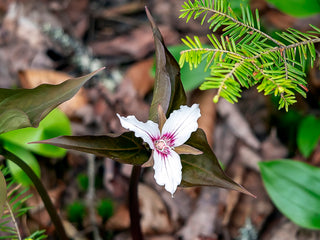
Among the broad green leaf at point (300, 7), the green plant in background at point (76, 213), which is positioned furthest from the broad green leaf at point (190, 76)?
the green plant in background at point (76, 213)

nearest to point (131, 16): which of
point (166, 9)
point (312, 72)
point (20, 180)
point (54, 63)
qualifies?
point (166, 9)

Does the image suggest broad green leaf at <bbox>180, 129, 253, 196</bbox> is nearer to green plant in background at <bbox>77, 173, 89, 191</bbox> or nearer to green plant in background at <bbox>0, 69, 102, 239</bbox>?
green plant in background at <bbox>0, 69, 102, 239</bbox>

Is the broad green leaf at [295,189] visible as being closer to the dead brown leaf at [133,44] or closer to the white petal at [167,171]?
the white petal at [167,171]

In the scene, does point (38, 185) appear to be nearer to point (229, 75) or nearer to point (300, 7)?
point (229, 75)

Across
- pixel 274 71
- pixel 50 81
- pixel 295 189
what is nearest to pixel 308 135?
pixel 295 189

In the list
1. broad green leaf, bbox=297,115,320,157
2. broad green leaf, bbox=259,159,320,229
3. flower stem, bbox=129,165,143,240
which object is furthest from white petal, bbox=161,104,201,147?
broad green leaf, bbox=297,115,320,157
